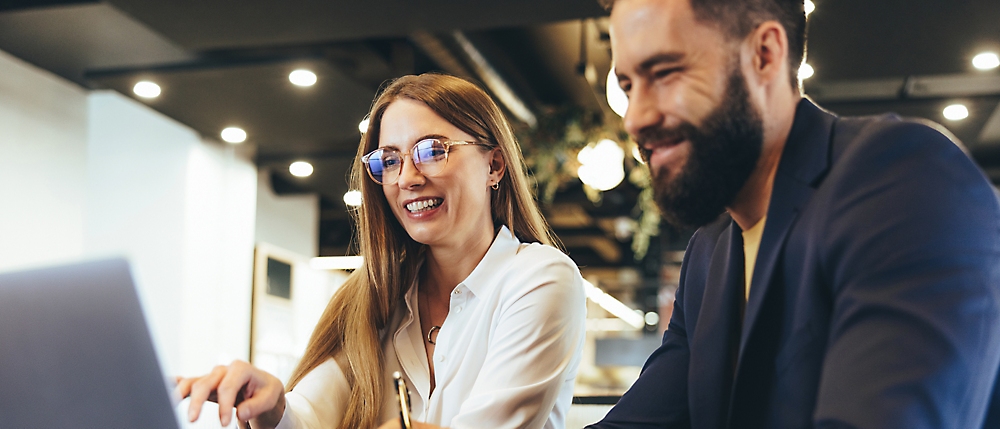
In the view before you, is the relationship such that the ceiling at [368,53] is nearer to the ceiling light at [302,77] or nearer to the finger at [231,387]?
the ceiling light at [302,77]

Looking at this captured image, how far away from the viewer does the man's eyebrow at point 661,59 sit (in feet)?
3.45

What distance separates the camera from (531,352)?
1.56m

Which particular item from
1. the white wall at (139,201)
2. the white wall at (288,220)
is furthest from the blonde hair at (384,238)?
the white wall at (288,220)

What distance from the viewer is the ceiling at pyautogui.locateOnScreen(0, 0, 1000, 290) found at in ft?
12.7

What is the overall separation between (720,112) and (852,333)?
1.00 feet

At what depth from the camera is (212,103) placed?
17.0 ft

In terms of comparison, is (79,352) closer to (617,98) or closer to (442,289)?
(442,289)

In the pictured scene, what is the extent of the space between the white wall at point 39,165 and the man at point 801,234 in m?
4.36

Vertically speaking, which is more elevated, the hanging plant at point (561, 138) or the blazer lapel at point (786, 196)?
the hanging plant at point (561, 138)

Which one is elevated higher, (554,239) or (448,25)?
(448,25)

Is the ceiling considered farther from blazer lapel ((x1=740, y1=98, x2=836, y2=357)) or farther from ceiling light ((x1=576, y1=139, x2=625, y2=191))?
blazer lapel ((x1=740, y1=98, x2=836, y2=357))

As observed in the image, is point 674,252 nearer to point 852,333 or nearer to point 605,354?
point 605,354

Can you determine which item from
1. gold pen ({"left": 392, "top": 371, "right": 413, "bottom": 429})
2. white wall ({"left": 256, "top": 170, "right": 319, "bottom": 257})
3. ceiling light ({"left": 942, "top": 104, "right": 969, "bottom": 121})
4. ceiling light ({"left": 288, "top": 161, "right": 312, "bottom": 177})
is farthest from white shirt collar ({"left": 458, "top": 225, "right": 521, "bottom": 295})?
white wall ({"left": 256, "top": 170, "right": 319, "bottom": 257})

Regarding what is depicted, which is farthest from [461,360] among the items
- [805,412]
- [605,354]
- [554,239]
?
[605,354]
